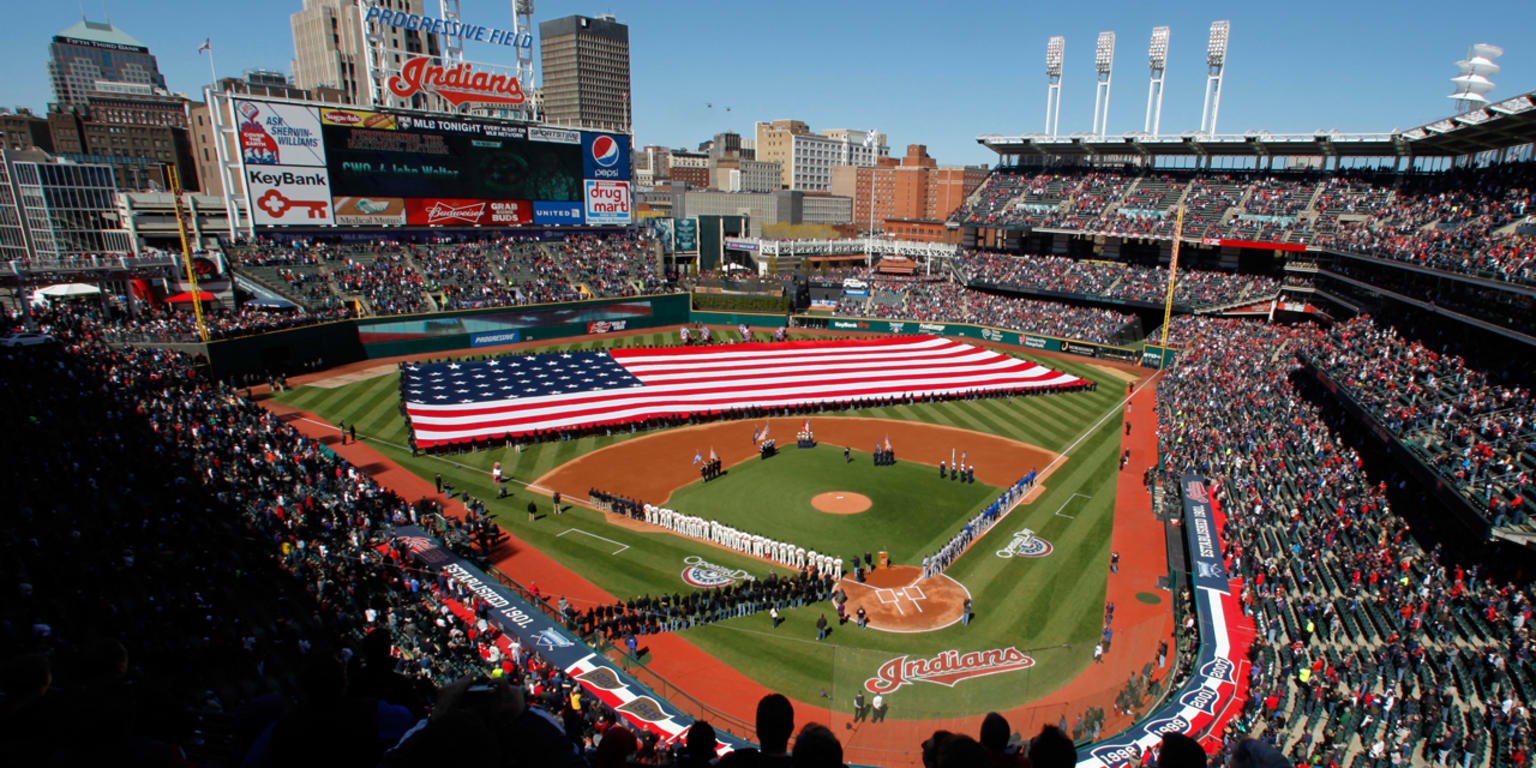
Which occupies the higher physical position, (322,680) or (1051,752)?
(322,680)

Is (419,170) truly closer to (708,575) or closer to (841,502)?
(841,502)

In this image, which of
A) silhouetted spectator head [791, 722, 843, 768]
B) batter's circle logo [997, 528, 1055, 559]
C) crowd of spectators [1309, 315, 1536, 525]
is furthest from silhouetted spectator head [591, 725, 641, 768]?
batter's circle logo [997, 528, 1055, 559]

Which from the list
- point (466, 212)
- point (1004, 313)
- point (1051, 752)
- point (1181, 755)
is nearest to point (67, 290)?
point (466, 212)

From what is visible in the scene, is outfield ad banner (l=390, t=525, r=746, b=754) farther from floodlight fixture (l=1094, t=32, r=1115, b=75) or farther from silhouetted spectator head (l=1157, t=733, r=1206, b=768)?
floodlight fixture (l=1094, t=32, r=1115, b=75)

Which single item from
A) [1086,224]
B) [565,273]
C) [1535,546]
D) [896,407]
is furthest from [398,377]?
[1086,224]

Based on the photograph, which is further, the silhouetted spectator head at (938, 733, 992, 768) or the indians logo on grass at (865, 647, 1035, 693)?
the indians logo on grass at (865, 647, 1035, 693)

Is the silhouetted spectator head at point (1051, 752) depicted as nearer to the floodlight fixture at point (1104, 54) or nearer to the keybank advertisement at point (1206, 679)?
the keybank advertisement at point (1206, 679)
